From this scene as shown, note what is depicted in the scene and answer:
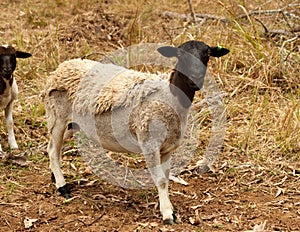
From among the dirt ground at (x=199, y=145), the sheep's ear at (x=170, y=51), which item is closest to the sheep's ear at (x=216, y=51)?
the sheep's ear at (x=170, y=51)

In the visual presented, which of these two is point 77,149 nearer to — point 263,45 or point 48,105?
point 48,105

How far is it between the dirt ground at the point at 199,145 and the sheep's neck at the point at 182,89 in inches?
37.9

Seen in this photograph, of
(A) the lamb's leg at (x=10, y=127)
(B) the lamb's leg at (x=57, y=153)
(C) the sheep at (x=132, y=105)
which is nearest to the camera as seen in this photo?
(C) the sheep at (x=132, y=105)

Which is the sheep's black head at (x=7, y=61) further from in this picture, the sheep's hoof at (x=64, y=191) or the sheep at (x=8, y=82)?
the sheep's hoof at (x=64, y=191)

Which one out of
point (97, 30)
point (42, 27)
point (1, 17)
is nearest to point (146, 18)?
point (97, 30)

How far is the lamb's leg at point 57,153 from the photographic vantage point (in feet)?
16.5

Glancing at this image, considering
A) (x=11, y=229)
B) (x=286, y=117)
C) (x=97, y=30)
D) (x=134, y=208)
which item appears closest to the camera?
(x=11, y=229)

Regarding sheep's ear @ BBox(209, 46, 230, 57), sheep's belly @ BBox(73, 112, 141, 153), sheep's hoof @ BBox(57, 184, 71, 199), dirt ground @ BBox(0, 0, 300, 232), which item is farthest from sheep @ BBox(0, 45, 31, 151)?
sheep's ear @ BBox(209, 46, 230, 57)

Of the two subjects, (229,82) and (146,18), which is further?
(146,18)

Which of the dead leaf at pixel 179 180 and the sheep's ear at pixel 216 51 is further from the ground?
the sheep's ear at pixel 216 51

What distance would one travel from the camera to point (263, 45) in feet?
24.8

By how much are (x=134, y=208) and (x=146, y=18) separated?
534 cm

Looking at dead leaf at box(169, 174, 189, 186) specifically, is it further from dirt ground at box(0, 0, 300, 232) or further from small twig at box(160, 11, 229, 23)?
small twig at box(160, 11, 229, 23)

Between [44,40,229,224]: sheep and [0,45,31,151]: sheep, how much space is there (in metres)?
1.08
